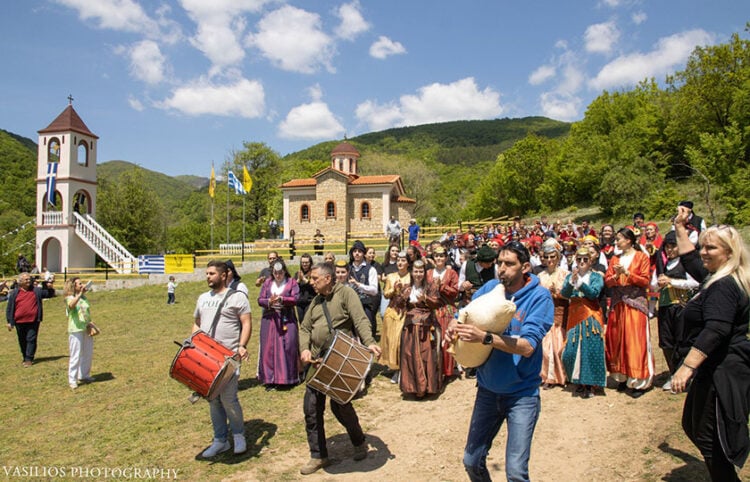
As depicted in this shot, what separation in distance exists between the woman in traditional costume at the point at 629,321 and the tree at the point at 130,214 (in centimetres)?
4495

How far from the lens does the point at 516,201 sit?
55688 millimetres

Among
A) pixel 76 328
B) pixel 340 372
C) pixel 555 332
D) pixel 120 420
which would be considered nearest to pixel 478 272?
pixel 555 332

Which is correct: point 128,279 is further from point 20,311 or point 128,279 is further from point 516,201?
point 516,201

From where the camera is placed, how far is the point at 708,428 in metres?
3.29

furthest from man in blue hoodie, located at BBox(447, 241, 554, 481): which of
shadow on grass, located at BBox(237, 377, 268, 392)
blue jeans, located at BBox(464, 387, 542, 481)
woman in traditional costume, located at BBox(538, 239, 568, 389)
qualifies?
shadow on grass, located at BBox(237, 377, 268, 392)

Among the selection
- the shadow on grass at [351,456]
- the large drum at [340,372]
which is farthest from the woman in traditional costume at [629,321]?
the large drum at [340,372]

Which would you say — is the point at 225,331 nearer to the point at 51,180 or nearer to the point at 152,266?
the point at 152,266

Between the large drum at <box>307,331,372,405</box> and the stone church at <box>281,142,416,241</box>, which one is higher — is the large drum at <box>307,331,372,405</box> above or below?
below

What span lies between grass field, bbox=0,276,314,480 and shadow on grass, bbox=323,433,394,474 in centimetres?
46

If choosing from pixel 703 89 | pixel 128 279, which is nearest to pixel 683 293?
pixel 128 279

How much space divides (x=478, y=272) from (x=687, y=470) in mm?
3920

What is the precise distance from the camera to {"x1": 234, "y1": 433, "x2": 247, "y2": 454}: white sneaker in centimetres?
520

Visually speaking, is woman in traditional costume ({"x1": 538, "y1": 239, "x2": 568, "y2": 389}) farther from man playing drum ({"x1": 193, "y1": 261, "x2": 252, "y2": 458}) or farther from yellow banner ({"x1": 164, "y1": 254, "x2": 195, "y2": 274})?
yellow banner ({"x1": 164, "y1": 254, "x2": 195, "y2": 274})

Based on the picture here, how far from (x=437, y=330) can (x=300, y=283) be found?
6.92 feet
